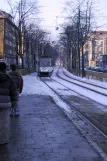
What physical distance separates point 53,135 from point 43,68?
57.3 meters

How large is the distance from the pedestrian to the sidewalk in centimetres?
27

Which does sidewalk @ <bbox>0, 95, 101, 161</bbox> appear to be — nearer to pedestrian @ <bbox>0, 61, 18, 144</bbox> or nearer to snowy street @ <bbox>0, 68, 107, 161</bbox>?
snowy street @ <bbox>0, 68, 107, 161</bbox>

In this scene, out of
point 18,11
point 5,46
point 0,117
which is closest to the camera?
point 0,117

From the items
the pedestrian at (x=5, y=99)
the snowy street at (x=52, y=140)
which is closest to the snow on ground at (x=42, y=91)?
the snowy street at (x=52, y=140)

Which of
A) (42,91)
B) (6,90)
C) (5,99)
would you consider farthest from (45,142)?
(42,91)

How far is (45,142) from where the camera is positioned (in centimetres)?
821

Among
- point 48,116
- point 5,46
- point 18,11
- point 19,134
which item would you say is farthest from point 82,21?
point 5,46

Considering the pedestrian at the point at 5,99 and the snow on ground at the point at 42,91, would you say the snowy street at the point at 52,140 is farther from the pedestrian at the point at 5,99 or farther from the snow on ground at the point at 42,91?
the snow on ground at the point at 42,91

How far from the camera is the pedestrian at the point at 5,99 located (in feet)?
25.8

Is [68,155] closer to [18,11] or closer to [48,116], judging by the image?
[48,116]

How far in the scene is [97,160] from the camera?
674cm

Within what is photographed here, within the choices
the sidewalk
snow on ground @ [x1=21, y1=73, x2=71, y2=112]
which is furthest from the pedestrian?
snow on ground @ [x1=21, y1=73, x2=71, y2=112]

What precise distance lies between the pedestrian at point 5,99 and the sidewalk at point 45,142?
0.27 meters

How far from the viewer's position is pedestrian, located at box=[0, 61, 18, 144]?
7.87 m
